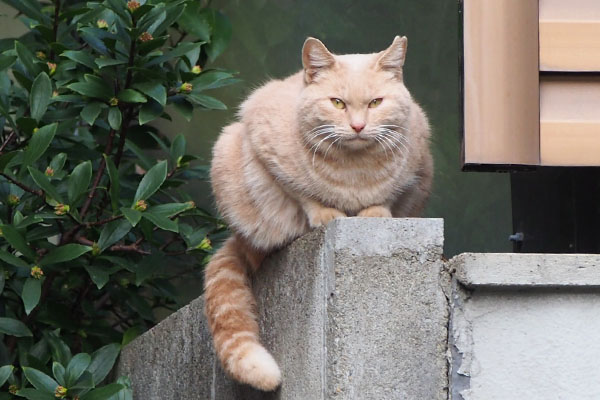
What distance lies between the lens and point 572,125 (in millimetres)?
2742

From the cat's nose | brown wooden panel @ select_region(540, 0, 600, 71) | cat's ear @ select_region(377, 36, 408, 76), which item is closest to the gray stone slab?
the cat's nose

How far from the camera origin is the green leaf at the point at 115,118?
4.14 meters

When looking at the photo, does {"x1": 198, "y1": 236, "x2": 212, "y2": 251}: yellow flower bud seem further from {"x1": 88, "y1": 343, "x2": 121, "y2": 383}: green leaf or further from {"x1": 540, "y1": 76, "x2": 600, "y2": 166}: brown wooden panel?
{"x1": 540, "y1": 76, "x2": 600, "y2": 166}: brown wooden panel

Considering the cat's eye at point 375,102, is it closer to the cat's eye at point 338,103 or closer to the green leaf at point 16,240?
the cat's eye at point 338,103

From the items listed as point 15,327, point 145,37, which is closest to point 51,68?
point 145,37

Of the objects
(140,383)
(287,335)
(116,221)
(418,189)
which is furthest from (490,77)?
(140,383)

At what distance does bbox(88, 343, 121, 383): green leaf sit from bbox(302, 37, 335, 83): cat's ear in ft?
6.25

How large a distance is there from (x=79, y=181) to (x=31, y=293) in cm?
48

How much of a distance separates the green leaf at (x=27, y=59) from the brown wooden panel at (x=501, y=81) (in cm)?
217

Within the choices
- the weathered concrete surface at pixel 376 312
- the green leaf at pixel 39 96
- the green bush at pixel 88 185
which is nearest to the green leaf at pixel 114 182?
the green bush at pixel 88 185

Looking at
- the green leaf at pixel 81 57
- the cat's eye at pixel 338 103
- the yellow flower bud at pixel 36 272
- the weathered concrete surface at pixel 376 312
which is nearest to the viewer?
the weathered concrete surface at pixel 376 312

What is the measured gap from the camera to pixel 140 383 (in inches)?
171

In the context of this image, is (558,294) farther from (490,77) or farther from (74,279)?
(74,279)

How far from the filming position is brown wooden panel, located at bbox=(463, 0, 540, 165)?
2.72 metres
